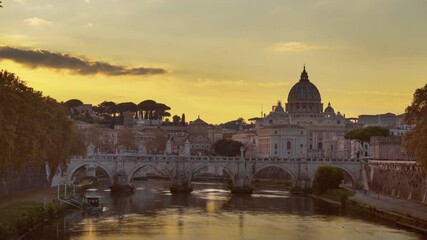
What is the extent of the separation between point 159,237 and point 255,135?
11410 centimetres

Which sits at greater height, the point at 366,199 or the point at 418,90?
the point at 418,90

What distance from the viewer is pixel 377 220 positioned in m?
53.1

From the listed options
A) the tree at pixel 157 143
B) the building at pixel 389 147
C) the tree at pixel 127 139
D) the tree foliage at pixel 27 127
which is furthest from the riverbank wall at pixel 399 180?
the tree at pixel 127 139

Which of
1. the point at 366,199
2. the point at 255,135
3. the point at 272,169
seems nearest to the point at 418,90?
the point at 366,199

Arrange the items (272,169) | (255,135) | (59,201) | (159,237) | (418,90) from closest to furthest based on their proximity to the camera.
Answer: (159,237) < (418,90) < (59,201) < (272,169) < (255,135)

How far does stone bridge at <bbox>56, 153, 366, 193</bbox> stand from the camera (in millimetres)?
85562

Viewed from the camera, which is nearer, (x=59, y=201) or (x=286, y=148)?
(x=59, y=201)

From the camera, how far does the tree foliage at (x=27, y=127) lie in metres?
40.4

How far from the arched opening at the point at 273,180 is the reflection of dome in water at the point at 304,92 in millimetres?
64629

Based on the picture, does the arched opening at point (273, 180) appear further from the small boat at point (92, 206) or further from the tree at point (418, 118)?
the tree at point (418, 118)

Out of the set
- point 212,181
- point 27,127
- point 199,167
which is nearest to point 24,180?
point 27,127

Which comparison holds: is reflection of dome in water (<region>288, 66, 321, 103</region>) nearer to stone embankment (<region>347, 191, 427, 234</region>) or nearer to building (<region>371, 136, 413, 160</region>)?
building (<region>371, 136, 413, 160</region>)

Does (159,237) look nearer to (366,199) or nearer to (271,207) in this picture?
(271,207)

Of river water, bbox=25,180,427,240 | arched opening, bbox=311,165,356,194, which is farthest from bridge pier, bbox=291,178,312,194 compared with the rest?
river water, bbox=25,180,427,240
